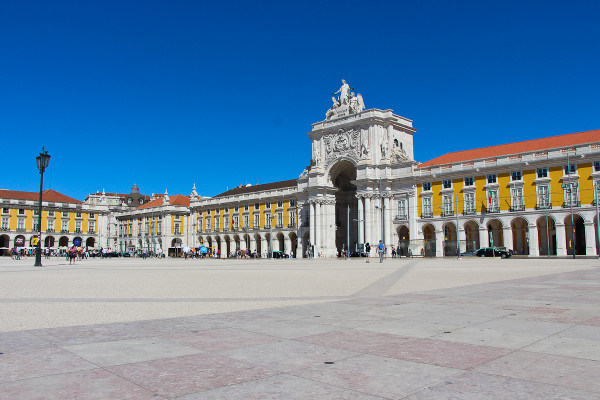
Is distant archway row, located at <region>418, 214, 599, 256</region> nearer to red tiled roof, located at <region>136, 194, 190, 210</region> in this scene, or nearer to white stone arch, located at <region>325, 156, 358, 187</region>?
white stone arch, located at <region>325, 156, 358, 187</region>

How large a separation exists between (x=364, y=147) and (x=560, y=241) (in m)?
26.3

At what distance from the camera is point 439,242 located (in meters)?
60.0

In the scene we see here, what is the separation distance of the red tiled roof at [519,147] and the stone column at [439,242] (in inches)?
369

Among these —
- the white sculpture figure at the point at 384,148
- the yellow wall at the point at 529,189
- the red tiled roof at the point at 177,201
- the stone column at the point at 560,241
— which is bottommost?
the stone column at the point at 560,241

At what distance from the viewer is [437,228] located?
2379 inches

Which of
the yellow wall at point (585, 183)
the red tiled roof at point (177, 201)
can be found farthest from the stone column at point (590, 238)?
the red tiled roof at point (177, 201)

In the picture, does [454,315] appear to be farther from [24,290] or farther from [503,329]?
[24,290]

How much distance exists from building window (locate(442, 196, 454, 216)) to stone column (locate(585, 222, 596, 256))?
1451 centimetres

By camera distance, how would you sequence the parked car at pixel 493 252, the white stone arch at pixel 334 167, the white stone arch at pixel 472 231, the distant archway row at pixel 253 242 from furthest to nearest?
the distant archway row at pixel 253 242, the white stone arch at pixel 334 167, the white stone arch at pixel 472 231, the parked car at pixel 493 252

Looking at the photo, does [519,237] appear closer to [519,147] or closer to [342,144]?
[519,147]

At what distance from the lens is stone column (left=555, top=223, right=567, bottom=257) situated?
165ft

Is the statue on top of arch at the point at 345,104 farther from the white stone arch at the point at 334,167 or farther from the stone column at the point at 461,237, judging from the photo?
the stone column at the point at 461,237

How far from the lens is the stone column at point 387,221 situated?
64.2m

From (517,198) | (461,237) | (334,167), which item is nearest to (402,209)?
(461,237)
